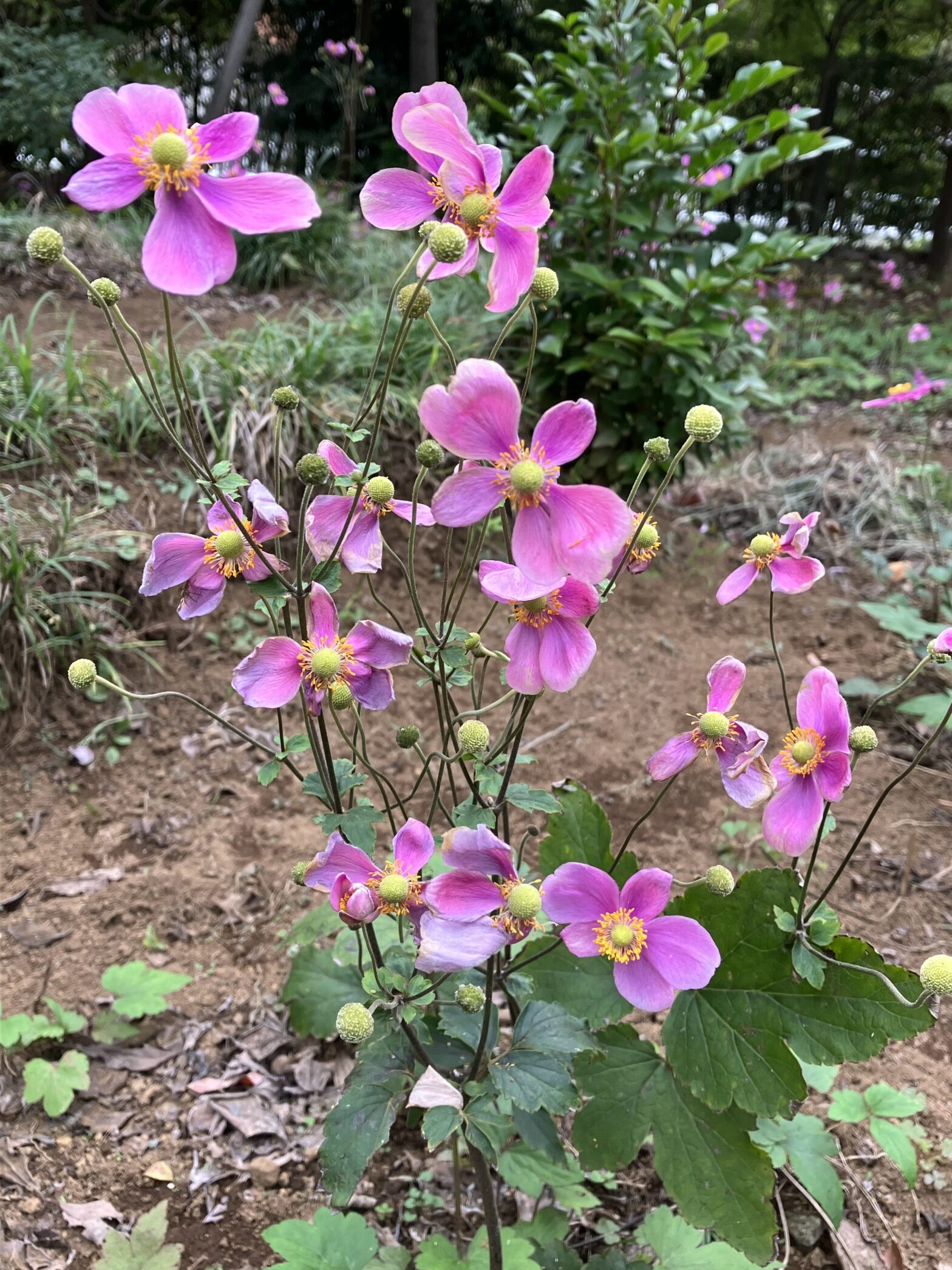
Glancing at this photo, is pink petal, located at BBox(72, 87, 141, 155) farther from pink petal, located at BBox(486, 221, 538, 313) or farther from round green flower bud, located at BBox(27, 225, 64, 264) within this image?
pink petal, located at BBox(486, 221, 538, 313)

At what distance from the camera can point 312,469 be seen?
0.88m

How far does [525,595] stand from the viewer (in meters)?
0.81

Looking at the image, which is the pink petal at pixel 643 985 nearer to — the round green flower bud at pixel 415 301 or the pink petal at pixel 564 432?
the pink petal at pixel 564 432

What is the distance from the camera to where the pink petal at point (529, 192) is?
827 mm

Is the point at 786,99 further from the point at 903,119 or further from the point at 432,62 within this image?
the point at 432,62

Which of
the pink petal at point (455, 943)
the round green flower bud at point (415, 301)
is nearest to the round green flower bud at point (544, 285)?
the round green flower bud at point (415, 301)

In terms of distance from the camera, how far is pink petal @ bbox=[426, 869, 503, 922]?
0.91 metres

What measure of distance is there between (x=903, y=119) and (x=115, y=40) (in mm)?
9536

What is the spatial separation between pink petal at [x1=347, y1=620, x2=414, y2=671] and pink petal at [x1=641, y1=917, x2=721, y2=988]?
44 cm

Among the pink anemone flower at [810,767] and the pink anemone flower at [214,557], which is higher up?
the pink anemone flower at [214,557]

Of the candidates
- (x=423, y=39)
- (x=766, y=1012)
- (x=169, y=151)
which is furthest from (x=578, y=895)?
(x=423, y=39)

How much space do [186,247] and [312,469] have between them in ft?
0.76

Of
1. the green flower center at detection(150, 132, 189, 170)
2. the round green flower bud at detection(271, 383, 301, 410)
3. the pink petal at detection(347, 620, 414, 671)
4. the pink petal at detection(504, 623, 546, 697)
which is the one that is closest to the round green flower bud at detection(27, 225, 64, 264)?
the green flower center at detection(150, 132, 189, 170)

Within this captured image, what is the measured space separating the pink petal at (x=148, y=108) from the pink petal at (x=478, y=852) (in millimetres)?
744
